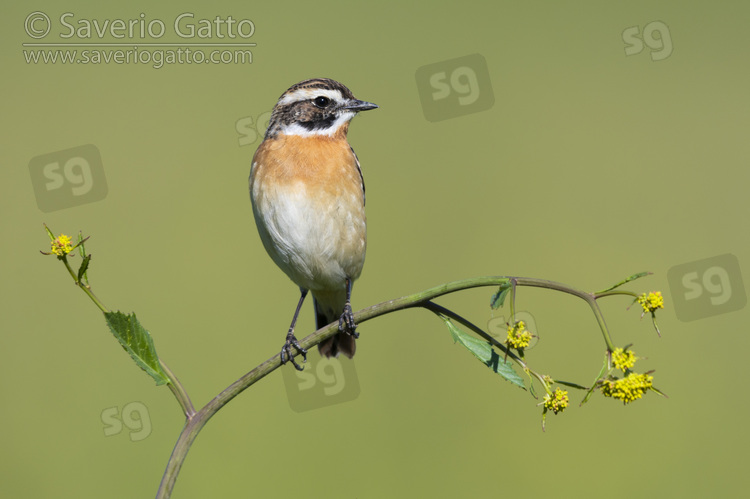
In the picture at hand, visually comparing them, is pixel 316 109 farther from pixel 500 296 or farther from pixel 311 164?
pixel 500 296

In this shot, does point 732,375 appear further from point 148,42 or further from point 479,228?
point 148,42

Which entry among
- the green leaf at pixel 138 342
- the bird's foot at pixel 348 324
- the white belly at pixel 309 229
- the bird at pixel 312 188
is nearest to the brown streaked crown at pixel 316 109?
the bird at pixel 312 188

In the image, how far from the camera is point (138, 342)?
5.31 ft

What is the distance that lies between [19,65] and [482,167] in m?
4.80

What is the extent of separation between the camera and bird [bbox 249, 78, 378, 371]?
137 inches

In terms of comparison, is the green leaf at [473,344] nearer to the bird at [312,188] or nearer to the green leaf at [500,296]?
the green leaf at [500,296]

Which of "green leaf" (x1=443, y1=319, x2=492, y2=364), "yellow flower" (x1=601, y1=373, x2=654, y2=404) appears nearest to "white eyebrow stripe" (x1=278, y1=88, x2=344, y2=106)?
"green leaf" (x1=443, y1=319, x2=492, y2=364)

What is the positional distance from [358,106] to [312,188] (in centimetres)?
43

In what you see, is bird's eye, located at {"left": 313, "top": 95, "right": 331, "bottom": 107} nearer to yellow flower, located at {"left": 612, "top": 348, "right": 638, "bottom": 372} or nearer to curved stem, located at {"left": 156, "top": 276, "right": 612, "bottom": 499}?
curved stem, located at {"left": 156, "top": 276, "right": 612, "bottom": 499}

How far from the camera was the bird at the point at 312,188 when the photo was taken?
3.49m

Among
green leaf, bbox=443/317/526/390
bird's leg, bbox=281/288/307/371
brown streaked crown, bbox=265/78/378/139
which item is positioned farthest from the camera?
brown streaked crown, bbox=265/78/378/139

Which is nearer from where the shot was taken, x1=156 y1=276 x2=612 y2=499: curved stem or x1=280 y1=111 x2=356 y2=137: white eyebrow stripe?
x1=156 y1=276 x2=612 y2=499: curved stem

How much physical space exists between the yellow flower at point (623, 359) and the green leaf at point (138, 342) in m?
0.88

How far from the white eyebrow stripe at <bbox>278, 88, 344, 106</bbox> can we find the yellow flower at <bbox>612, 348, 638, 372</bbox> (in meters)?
2.29
